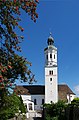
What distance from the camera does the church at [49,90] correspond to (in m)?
68.2

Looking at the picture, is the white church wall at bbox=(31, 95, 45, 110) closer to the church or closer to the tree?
the church

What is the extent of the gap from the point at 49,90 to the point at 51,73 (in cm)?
404

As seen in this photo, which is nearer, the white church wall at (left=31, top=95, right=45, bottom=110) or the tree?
the tree

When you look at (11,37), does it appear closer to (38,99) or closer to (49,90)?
(49,90)

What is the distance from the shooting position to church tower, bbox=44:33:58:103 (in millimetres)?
68156

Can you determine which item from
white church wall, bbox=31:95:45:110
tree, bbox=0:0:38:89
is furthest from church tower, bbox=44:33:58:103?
tree, bbox=0:0:38:89

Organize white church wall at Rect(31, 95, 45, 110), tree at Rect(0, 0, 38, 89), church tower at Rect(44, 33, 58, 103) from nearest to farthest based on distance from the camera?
tree at Rect(0, 0, 38, 89) < church tower at Rect(44, 33, 58, 103) < white church wall at Rect(31, 95, 45, 110)

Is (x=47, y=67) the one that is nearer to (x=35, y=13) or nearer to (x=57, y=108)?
(x=57, y=108)

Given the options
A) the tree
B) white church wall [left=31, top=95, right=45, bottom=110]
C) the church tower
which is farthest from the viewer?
white church wall [left=31, top=95, right=45, bottom=110]

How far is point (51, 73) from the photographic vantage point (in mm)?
69750

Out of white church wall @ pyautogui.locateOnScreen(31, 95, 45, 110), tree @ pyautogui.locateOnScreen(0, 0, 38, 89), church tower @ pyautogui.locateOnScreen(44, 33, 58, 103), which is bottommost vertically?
tree @ pyautogui.locateOnScreen(0, 0, 38, 89)

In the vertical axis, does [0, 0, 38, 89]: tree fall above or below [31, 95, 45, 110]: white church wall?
below

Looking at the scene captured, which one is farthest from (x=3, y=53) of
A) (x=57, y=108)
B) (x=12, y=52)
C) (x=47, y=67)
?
(x=47, y=67)

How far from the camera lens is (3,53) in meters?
7.93
